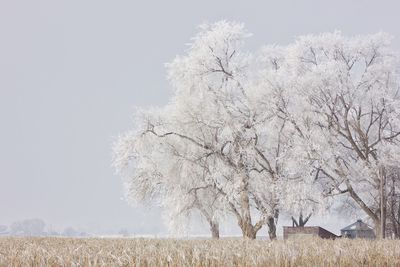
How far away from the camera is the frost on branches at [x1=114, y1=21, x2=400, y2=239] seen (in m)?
30.9

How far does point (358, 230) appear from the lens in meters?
45.8

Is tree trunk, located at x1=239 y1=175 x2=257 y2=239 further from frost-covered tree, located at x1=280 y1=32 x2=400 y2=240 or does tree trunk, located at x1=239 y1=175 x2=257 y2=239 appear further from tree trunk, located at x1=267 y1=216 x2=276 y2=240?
frost-covered tree, located at x1=280 y1=32 x2=400 y2=240

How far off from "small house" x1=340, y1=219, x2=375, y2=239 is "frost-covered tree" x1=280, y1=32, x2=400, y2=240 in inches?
465

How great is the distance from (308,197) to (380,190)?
4736 millimetres

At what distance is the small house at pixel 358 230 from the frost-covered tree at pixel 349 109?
11.8 metres

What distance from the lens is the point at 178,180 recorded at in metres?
33.3

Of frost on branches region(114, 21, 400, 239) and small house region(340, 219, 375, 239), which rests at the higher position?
frost on branches region(114, 21, 400, 239)

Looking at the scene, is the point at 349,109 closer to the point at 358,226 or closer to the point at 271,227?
the point at 271,227

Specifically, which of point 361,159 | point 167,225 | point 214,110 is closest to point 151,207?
point 167,225

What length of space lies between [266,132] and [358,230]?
18.0 m

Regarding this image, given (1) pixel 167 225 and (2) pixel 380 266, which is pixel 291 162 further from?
(2) pixel 380 266

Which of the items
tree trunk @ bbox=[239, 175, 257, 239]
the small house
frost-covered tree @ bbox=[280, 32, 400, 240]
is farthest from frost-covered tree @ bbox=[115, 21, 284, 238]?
the small house

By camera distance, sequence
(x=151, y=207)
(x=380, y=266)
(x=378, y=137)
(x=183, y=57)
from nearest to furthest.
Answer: (x=380, y=266)
(x=378, y=137)
(x=183, y=57)
(x=151, y=207)

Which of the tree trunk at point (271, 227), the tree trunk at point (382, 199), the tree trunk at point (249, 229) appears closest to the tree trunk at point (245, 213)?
the tree trunk at point (249, 229)
